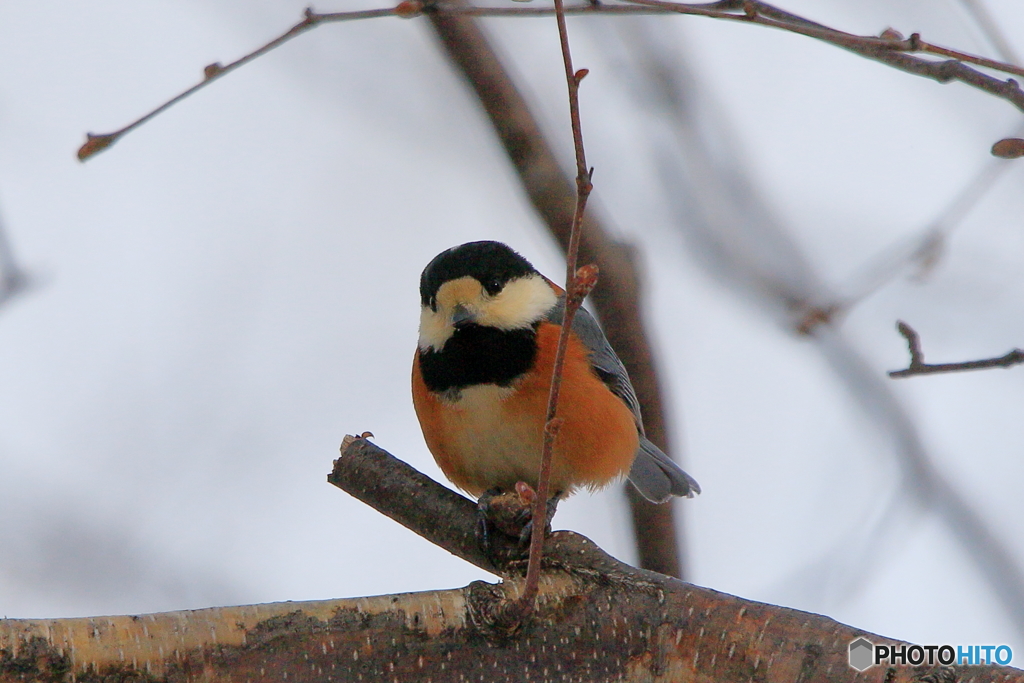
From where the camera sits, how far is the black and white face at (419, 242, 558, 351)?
3787 mm

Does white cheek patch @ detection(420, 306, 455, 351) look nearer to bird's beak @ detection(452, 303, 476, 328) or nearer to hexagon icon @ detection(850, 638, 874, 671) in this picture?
bird's beak @ detection(452, 303, 476, 328)

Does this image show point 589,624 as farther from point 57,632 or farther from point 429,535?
point 57,632

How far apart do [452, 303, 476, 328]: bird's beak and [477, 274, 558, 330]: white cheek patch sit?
4cm

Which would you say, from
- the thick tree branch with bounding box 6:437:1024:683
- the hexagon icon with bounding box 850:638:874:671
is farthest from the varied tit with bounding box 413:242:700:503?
the hexagon icon with bounding box 850:638:874:671

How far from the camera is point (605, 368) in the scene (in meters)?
4.19

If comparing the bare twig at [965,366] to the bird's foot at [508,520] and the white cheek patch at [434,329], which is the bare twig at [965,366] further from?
the white cheek patch at [434,329]

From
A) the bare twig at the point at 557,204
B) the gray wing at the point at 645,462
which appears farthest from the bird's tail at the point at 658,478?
the bare twig at the point at 557,204

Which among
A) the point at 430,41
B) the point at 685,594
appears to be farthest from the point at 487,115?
the point at 685,594

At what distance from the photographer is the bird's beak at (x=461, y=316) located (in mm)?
3748

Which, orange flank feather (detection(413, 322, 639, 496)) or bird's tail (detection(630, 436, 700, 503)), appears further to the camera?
bird's tail (detection(630, 436, 700, 503))

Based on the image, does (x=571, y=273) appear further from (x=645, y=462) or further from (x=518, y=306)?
(x=645, y=462)

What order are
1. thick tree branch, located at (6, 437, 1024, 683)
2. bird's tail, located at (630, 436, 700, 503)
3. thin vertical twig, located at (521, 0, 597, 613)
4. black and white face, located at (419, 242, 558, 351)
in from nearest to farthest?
1. thin vertical twig, located at (521, 0, 597, 613)
2. thick tree branch, located at (6, 437, 1024, 683)
3. black and white face, located at (419, 242, 558, 351)
4. bird's tail, located at (630, 436, 700, 503)

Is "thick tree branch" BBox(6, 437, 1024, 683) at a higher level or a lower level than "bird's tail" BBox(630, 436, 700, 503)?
lower

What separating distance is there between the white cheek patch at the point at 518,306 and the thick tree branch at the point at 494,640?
1.34 m
